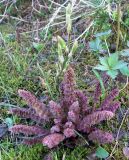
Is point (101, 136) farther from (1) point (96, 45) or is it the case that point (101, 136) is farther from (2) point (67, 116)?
(1) point (96, 45)

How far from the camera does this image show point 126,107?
2.26 metres

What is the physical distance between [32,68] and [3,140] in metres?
0.65

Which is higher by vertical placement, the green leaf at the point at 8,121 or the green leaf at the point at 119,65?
the green leaf at the point at 119,65

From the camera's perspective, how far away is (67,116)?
2.08 m

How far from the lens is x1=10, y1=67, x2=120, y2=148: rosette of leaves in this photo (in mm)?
1966

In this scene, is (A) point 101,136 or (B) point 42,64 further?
(B) point 42,64

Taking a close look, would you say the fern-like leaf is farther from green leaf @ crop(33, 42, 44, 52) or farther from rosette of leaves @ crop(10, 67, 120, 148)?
green leaf @ crop(33, 42, 44, 52)

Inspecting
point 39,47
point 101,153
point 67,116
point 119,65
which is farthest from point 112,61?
point 39,47

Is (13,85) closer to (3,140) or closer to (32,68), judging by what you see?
(32,68)

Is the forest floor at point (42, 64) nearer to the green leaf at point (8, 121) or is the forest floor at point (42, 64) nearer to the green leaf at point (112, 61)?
the green leaf at point (8, 121)

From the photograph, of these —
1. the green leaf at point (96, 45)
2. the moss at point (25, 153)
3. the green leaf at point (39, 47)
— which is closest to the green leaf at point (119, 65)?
the green leaf at point (96, 45)

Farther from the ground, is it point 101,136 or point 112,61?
point 112,61

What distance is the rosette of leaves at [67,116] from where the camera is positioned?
1.97m

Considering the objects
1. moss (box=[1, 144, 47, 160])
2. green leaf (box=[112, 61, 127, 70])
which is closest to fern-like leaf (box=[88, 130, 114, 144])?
moss (box=[1, 144, 47, 160])
